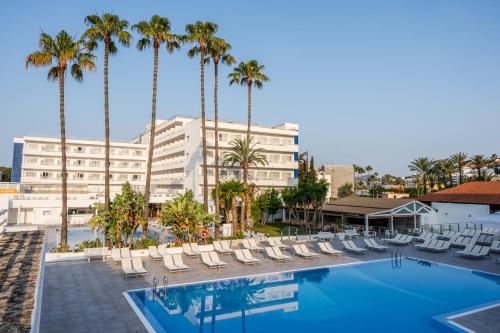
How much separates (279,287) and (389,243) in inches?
577

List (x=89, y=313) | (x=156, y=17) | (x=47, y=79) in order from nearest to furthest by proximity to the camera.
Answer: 1. (x=89, y=313)
2. (x=47, y=79)
3. (x=156, y=17)

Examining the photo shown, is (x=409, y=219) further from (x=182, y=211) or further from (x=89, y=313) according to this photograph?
(x=89, y=313)

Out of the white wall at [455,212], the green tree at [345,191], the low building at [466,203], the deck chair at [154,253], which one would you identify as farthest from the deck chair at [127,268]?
the green tree at [345,191]

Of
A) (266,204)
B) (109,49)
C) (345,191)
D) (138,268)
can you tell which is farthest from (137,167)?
(345,191)

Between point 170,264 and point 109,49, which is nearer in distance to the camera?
point 170,264

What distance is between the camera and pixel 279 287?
1599cm

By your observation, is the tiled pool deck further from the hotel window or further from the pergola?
the hotel window

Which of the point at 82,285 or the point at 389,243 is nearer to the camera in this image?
the point at 82,285

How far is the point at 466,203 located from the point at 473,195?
6.46ft

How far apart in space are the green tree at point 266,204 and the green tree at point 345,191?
5038cm

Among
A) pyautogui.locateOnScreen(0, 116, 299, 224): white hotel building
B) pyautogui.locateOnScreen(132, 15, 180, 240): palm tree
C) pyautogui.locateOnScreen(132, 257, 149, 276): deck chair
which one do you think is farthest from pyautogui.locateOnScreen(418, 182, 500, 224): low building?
pyautogui.locateOnScreen(132, 257, 149, 276): deck chair

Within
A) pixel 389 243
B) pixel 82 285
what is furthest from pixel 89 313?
pixel 389 243

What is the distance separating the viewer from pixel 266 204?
42.4m

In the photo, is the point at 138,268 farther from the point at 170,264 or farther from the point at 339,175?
the point at 339,175
